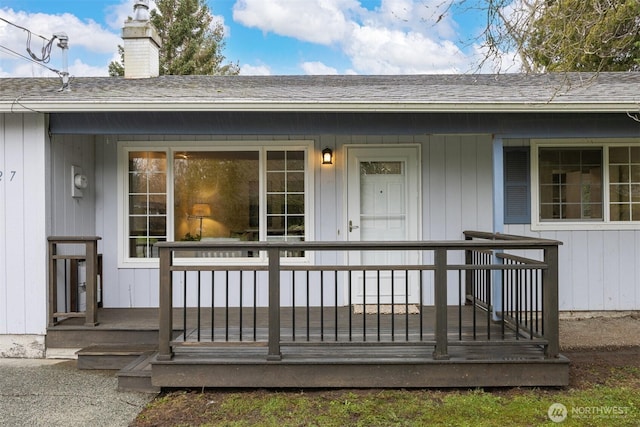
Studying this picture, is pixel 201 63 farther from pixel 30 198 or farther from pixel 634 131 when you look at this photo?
pixel 634 131

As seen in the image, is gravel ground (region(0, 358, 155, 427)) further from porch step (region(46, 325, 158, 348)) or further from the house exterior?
the house exterior

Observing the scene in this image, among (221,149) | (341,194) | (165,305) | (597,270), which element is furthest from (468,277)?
(165,305)

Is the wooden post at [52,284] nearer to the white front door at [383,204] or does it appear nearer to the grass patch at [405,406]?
the grass patch at [405,406]

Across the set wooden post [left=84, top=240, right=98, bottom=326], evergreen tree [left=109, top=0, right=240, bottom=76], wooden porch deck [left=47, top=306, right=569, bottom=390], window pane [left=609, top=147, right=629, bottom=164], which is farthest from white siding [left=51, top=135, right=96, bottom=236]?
evergreen tree [left=109, top=0, right=240, bottom=76]

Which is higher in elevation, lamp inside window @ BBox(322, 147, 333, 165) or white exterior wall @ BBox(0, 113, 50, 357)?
lamp inside window @ BBox(322, 147, 333, 165)

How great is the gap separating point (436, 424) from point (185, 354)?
1.95 meters

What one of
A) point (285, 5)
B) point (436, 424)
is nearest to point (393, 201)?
point (436, 424)

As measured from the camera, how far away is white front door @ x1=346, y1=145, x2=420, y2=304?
5.33 metres

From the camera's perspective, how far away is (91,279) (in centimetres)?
414

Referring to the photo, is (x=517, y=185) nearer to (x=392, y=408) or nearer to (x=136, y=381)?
(x=392, y=408)

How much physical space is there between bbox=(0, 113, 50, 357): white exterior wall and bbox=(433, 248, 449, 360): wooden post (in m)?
3.61

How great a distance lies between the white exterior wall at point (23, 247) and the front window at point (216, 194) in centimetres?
114

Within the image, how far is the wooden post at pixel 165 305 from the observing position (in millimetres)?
3389

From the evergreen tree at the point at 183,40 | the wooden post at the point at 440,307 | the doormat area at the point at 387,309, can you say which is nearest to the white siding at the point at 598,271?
the doormat area at the point at 387,309
